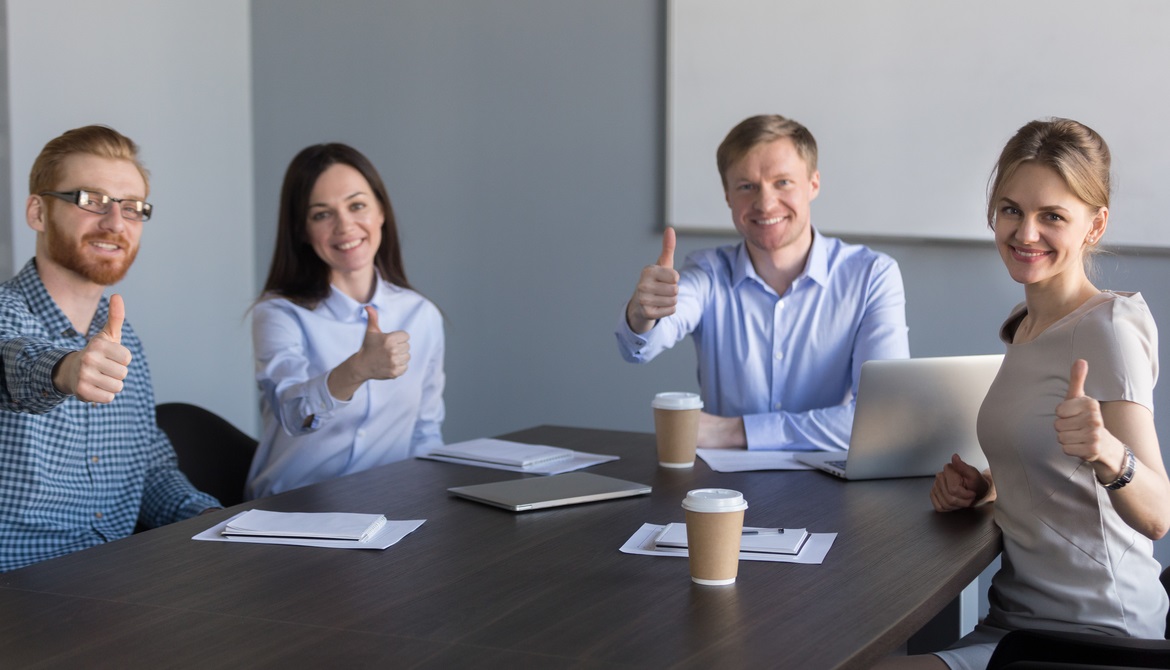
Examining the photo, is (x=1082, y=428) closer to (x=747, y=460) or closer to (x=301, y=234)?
(x=747, y=460)

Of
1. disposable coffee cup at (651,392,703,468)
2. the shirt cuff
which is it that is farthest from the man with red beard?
disposable coffee cup at (651,392,703,468)

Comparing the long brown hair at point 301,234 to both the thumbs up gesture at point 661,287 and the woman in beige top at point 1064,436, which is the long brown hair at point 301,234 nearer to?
the thumbs up gesture at point 661,287

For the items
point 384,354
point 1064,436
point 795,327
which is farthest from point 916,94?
point 1064,436

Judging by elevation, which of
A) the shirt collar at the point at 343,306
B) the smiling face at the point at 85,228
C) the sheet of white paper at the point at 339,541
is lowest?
the sheet of white paper at the point at 339,541

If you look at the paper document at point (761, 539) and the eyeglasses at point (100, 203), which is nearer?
the paper document at point (761, 539)

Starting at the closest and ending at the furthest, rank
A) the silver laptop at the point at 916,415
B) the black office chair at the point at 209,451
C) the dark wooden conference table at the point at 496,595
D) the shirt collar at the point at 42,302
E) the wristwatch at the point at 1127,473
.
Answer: the dark wooden conference table at the point at 496,595, the wristwatch at the point at 1127,473, the silver laptop at the point at 916,415, the shirt collar at the point at 42,302, the black office chair at the point at 209,451

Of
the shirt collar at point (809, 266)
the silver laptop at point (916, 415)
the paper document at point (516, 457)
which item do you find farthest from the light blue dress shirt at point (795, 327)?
the silver laptop at point (916, 415)

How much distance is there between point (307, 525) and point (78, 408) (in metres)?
0.82

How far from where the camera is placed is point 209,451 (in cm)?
287

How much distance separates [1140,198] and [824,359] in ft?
3.44

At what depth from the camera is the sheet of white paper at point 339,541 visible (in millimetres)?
1692

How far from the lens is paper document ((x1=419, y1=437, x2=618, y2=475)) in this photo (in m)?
2.27

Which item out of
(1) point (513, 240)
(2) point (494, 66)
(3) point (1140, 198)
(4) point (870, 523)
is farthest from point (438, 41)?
(4) point (870, 523)

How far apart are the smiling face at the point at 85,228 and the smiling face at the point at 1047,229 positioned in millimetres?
1702
